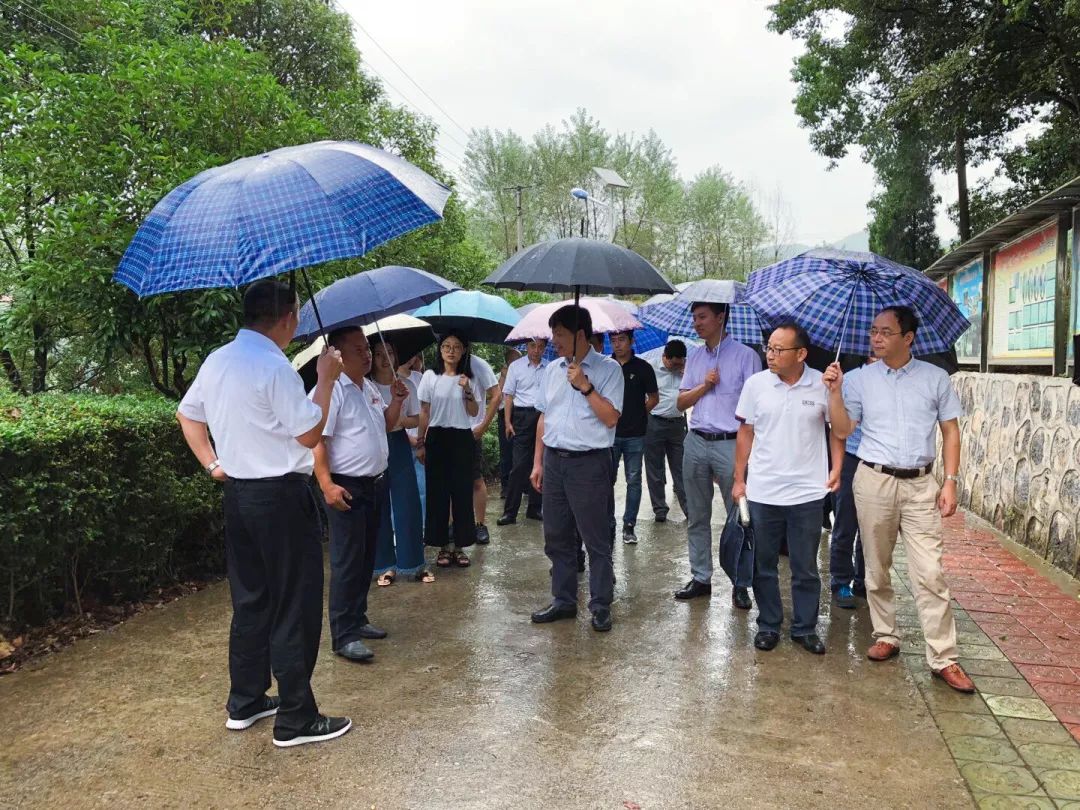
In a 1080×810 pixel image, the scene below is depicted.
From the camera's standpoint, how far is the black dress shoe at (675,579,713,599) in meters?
5.18

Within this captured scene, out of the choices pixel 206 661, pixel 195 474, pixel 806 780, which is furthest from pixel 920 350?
pixel 195 474

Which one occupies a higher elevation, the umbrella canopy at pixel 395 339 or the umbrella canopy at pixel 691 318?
the umbrella canopy at pixel 691 318

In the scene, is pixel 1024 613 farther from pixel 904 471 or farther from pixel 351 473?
pixel 351 473

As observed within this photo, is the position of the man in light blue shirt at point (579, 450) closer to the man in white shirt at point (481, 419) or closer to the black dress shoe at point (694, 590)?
Result: the black dress shoe at point (694, 590)

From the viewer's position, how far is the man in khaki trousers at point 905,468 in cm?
387

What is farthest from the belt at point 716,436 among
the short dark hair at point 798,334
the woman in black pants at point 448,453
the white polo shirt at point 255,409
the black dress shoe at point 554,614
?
the white polo shirt at point 255,409

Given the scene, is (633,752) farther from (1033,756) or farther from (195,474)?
(195,474)

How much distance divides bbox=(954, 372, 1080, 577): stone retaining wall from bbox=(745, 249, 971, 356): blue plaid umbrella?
7.22ft

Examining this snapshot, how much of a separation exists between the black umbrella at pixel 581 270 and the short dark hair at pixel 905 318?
47.2 inches

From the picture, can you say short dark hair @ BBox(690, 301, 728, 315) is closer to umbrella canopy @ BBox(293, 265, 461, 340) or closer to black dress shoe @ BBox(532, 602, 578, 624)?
umbrella canopy @ BBox(293, 265, 461, 340)

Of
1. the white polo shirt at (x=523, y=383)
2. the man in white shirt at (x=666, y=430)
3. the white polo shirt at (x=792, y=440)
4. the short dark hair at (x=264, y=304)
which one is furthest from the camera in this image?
the white polo shirt at (x=523, y=383)

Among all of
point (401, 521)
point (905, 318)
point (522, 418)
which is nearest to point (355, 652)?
point (401, 521)

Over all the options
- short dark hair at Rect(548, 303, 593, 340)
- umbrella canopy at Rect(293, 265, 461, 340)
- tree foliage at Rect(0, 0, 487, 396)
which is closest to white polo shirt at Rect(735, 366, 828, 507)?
short dark hair at Rect(548, 303, 593, 340)

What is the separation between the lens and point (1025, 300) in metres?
6.99
